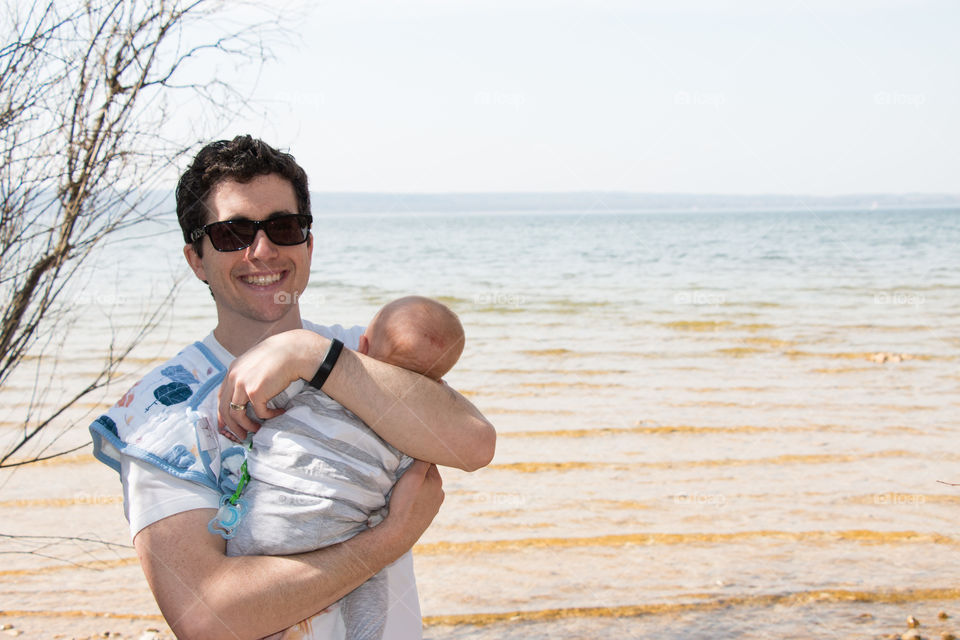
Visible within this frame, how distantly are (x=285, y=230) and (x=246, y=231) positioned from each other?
10cm

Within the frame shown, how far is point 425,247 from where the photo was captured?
128ft

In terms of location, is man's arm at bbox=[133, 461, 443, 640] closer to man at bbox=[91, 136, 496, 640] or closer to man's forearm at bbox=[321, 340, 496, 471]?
man at bbox=[91, 136, 496, 640]

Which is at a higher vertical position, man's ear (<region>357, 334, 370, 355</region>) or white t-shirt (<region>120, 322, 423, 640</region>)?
man's ear (<region>357, 334, 370, 355</region>)

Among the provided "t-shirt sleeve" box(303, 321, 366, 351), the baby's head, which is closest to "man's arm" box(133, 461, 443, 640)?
the baby's head

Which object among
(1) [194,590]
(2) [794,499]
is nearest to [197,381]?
(1) [194,590]

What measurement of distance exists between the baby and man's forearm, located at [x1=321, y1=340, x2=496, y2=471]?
0.07 meters

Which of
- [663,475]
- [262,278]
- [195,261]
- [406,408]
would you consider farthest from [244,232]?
[663,475]

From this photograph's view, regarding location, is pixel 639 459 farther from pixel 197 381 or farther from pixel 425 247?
pixel 425 247

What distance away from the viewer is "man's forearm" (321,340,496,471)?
187 cm

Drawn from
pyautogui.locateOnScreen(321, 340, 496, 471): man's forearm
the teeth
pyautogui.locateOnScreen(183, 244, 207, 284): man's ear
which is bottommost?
pyautogui.locateOnScreen(321, 340, 496, 471): man's forearm

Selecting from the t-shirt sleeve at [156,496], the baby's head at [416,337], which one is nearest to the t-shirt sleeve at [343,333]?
the baby's head at [416,337]

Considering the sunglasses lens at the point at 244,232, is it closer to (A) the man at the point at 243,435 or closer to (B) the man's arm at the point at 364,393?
(A) the man at the point at 243,435

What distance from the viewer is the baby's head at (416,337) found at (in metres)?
2.10

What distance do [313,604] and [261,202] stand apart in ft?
3.28
